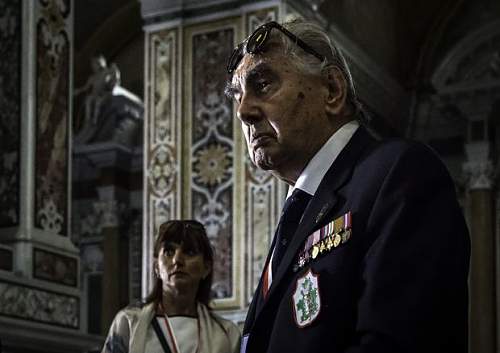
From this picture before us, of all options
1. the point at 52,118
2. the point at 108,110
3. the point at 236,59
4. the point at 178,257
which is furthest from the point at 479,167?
the point at 236,59

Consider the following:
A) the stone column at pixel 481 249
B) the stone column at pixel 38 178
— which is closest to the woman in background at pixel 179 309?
the stone column at pixel 38 178

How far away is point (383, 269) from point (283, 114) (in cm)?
41

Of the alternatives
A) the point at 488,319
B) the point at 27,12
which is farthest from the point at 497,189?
the point at 27,12

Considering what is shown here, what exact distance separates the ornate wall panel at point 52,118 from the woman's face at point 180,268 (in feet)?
4.47

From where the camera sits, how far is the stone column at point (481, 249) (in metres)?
9.37

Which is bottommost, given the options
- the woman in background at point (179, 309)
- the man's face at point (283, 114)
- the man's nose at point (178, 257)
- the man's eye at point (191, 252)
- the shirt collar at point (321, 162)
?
the woman in background at point (179, 309)

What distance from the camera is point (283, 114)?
1896 mm

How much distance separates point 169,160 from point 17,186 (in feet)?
8.54

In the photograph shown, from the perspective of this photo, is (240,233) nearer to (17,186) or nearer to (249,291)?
(249,291)

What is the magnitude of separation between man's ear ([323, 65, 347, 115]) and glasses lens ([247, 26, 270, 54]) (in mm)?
132

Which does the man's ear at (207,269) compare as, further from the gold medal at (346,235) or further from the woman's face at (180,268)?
the gold medal at (346,235)

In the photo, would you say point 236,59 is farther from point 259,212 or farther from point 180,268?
point 259,212

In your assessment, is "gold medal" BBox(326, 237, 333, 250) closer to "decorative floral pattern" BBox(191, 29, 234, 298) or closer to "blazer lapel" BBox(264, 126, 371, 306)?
"blazer lapel" BBox(264, 126, 371, 306)

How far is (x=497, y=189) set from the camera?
9.99 m
